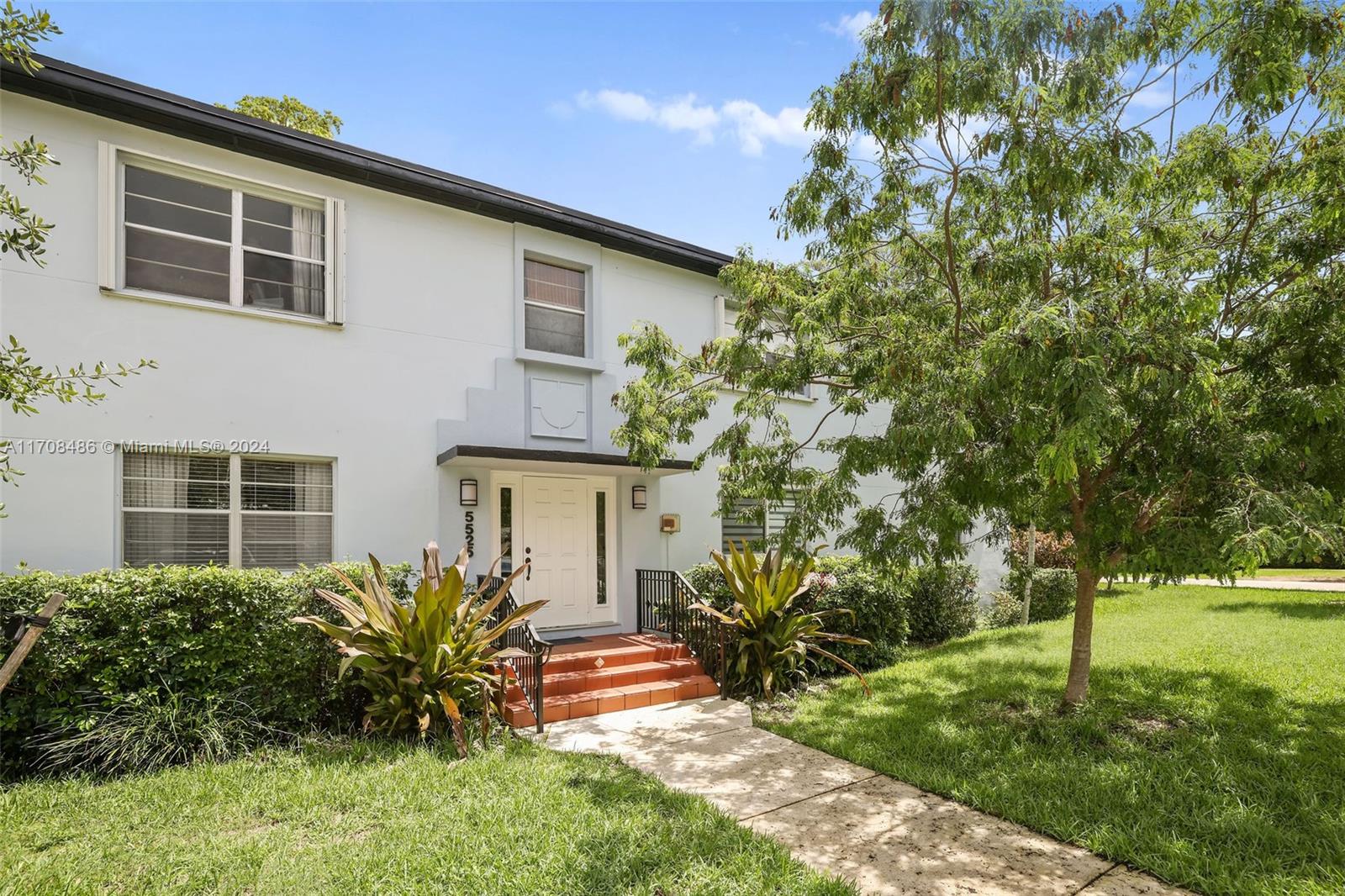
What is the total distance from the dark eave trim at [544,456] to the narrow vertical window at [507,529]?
0.74 m

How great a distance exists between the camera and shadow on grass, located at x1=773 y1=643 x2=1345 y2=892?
4.05m

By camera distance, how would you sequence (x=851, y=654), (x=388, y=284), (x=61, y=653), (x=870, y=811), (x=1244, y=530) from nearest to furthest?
(x=1244, y=530)
(x=870, y=811)
(x=61, y=653)
(x=388, y=284)
(x=851, y=654)

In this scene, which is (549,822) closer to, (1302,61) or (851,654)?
(851,654)

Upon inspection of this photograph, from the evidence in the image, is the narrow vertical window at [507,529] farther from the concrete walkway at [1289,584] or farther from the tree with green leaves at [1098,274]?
the concrete walkway at [1289,584]

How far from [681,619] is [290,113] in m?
14.9

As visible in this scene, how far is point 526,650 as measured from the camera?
7.83 metres

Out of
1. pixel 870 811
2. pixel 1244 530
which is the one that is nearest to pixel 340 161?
pixel 870 811

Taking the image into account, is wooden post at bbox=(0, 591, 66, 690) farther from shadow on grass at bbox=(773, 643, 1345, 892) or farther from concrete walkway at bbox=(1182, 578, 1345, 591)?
concrete walkway at bbox=(1182, 578, 1345, 591)

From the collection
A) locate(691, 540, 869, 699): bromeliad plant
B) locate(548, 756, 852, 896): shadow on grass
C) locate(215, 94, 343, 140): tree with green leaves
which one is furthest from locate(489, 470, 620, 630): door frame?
locate(215, 94, 343, 140): tree with green leaves

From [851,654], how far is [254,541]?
740 cm

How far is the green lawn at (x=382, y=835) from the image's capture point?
370 cm

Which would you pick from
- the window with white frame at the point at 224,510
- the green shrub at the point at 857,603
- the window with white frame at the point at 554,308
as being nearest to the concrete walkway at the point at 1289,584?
the green shrub at the point at 857,603

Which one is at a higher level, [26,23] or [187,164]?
[187,164]

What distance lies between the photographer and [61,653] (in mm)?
5309
